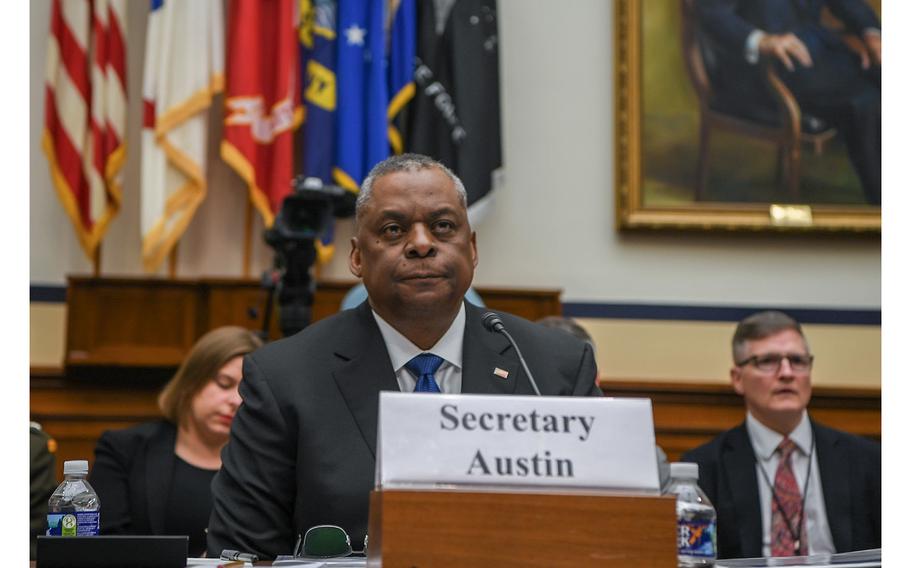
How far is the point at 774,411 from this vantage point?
15.1 ft

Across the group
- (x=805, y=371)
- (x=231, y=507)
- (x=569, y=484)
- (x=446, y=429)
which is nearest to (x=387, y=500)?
(x=446, y=429)

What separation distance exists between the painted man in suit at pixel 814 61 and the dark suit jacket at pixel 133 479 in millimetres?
4363

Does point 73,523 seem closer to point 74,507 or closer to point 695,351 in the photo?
point 74,507

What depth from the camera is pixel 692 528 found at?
87.6 inches

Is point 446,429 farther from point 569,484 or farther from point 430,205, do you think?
point 430,205

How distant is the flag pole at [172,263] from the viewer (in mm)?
6859

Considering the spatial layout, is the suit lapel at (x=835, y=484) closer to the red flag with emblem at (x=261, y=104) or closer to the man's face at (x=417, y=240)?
the man's face at (x=417, y=240)

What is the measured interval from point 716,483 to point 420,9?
3.77m

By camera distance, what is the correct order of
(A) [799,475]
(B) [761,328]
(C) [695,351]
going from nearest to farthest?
1. (A) [799,475]
2. (B) [761,328]
3. (C) [695,351]

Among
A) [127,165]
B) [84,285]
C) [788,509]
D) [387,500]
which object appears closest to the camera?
[387,500]

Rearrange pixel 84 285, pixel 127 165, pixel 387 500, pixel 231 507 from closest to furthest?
pixel 387 500
pixel 231 507
pixel 84 285
pixel 127 165

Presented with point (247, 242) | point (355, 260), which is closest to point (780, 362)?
point (355, 260)

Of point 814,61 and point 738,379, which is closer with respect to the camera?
point 738,379

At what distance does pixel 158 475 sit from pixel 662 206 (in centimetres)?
386
